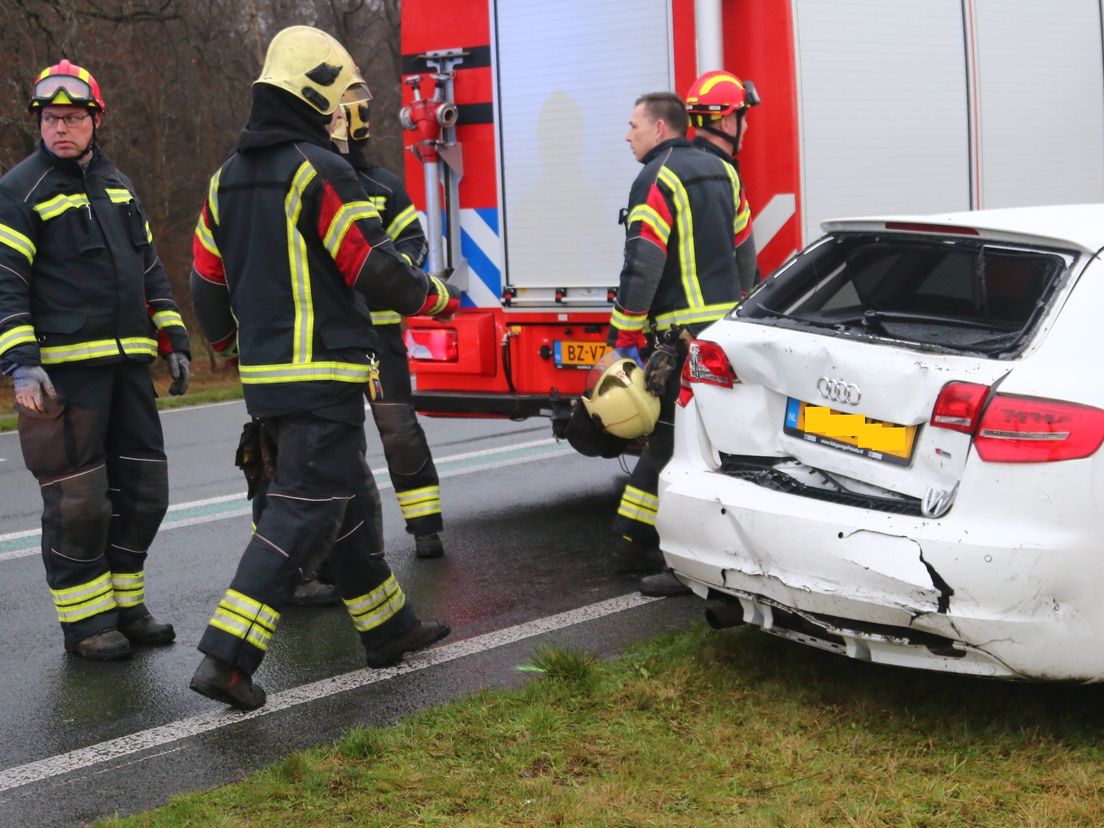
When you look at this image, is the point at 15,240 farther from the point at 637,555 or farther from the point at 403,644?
the point at 637,555

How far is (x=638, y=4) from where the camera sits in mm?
6723

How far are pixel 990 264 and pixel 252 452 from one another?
240cm

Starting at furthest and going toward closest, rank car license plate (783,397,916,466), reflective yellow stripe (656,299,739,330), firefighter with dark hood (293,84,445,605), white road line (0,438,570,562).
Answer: white road line (0,438,570,562) → firefighter with dark hood (293,84,445,605) → reflective yellow stripe (656,299,739,330) → car license plate (783,397,916,466)

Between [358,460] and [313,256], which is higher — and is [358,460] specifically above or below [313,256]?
below

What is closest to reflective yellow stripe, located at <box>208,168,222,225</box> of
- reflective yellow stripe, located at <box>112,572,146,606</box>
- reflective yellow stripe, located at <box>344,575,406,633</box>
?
reflective yellow stripe, located at <box>344,575,406,633</box>

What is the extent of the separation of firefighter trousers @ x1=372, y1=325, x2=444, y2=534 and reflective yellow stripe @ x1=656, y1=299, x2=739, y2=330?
4.14 ft

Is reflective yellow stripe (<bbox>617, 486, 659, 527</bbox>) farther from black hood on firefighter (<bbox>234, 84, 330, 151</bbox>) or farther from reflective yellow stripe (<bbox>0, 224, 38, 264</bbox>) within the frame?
reflective yellow stripe (<bbox>0, 224, 38, 264</bbox>)

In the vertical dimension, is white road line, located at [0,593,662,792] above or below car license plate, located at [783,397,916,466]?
below

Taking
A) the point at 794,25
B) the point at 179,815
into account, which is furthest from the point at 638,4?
the point at 179,815

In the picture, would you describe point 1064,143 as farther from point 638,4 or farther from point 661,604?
point 661,604

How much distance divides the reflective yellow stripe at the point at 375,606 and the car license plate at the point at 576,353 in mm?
2398

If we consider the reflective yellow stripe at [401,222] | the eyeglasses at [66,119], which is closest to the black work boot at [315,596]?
the reflective yellow stripe at [401,222]

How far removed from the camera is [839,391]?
4172mm

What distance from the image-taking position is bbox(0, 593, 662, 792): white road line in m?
4.22
